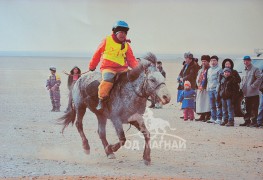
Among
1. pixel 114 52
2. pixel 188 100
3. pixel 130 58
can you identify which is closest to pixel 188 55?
pixel 188 100

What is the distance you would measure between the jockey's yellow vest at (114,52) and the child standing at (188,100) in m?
3.92

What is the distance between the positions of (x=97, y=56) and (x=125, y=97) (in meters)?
0.61

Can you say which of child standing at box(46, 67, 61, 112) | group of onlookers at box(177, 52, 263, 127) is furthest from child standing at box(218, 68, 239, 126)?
child standing at box(46, 67, 61, 112)

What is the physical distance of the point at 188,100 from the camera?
11758mm

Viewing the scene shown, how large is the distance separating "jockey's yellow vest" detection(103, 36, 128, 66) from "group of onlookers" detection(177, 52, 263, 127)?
288 cm

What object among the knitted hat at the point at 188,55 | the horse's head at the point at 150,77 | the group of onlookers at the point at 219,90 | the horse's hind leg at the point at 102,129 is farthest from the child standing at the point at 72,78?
the group of onlookers at the point at 219,90

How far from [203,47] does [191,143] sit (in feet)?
4.82

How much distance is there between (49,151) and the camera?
8.83 metres

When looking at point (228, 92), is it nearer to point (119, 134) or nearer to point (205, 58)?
point (205, 58)

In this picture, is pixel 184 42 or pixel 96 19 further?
pixel 184 42

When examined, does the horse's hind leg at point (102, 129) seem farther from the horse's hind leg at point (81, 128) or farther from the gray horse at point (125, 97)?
the horse's hind leg at point (81, 128)

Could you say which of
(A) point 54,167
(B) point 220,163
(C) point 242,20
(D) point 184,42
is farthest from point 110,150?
(C) point 242,20

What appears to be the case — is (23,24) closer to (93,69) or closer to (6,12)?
(6,12)

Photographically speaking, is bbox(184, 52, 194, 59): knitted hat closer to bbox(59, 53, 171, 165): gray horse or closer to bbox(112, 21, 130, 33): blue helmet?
bbox(59, 53, 171, 165): gray horse
